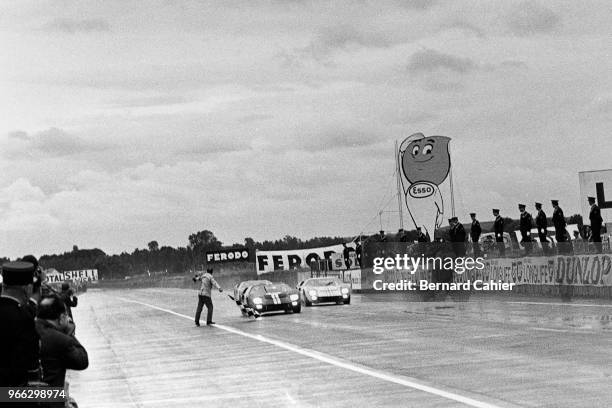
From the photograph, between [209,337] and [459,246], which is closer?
[209,337]

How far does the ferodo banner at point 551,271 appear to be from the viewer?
29.9m

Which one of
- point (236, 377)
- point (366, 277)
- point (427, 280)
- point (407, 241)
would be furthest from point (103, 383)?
point (366, 277)

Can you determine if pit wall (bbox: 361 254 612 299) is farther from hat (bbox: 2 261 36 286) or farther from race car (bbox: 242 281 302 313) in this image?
hat (bbox: 2 261 36 286)

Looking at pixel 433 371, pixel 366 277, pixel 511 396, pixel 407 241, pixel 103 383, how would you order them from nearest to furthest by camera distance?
pixel 511 396, pixel 433 371, pixel 103 383, pixel 407 241, pixel 366 277

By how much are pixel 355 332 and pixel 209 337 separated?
4.09 metres

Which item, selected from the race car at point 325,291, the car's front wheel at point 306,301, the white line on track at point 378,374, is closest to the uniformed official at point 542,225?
the race car at point 325,291

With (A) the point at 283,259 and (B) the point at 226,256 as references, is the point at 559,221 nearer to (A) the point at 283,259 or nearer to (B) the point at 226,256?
(A) the point at 283,259

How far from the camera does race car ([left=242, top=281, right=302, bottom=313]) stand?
35688mm

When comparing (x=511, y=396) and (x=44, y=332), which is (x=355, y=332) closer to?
(x=511, y=396)

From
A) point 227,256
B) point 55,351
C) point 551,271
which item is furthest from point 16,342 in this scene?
point 227,256

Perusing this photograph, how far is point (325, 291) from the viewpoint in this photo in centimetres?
4150

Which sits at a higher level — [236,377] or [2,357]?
[2,357]

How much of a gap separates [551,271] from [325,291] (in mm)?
11015

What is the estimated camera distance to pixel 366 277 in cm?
5175
